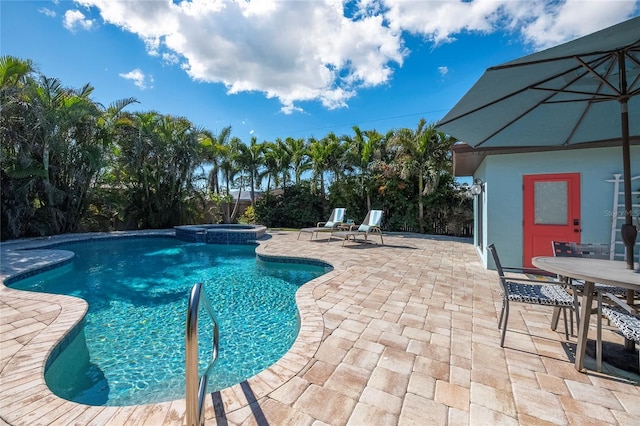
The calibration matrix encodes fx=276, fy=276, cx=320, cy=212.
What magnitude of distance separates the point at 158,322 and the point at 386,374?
370cm

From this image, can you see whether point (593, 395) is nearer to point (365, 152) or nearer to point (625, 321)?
point (625, 321)

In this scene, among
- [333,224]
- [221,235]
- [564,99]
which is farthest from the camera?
[221,235]

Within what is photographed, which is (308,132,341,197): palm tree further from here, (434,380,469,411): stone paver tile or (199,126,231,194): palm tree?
(434,380,469,411): stone paver tile

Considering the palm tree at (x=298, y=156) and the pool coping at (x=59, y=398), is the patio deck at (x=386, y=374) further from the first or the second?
the palm tree at (x=298, y=156)

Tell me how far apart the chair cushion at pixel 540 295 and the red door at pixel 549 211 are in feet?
10.7

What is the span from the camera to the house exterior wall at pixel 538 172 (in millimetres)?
5609

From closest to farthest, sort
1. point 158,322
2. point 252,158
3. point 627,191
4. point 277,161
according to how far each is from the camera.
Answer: point 627,191, point 158,322, point 277,161, point 252,158

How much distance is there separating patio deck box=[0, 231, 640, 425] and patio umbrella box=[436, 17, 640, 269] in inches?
56.4

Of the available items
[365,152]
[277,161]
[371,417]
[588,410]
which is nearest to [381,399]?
[371,417]

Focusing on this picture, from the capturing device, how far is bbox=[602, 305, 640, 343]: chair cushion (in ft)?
7.02

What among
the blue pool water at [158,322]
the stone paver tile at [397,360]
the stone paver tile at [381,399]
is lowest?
the blue pool water at [158,322]

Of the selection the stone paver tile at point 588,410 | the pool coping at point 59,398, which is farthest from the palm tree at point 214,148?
the stone paver tile at point 588,410

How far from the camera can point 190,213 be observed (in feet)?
54.0

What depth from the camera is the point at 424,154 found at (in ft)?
43.6
